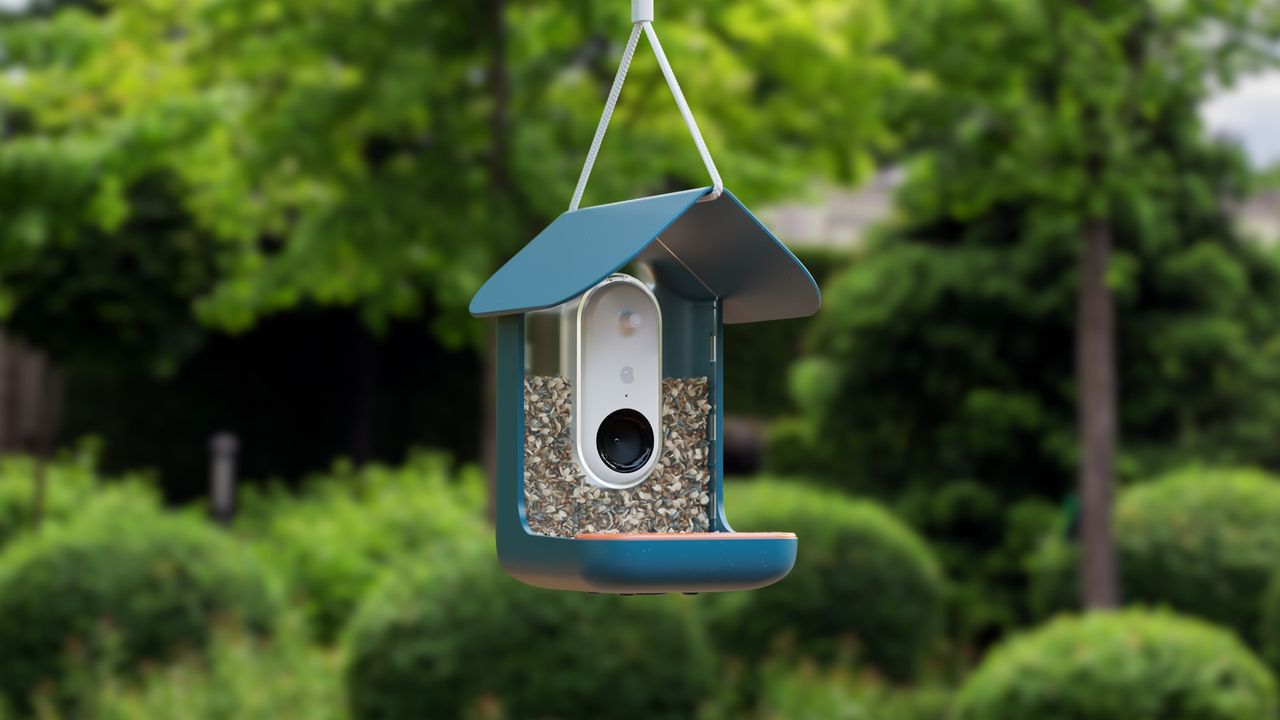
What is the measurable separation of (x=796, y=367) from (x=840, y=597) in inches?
171

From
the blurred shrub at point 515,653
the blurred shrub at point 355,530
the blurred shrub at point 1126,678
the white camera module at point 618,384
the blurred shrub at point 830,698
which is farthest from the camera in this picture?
the blurred shrub at point 355,530

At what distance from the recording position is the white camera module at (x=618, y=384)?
3027mm

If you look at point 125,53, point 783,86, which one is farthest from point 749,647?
point 125,53

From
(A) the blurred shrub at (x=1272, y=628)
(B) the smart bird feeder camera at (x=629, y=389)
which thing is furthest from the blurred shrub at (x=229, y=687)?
(B) the smart bird feeder camera at (x=629, y=389)

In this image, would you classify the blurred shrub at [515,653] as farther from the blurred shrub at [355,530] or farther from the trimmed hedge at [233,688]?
the blurred shrub at [355,530]

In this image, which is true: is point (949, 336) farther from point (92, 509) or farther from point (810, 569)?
point (92, 509)

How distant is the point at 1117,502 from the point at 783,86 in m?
3.34

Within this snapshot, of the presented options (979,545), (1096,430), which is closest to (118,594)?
(1096,430)

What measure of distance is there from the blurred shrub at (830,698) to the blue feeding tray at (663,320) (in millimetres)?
4898

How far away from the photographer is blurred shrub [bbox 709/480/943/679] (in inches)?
Answer: 371

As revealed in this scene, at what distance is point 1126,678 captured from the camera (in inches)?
294

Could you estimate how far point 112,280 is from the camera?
12.9 meters

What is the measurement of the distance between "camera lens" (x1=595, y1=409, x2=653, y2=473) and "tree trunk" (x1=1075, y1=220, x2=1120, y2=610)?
652 cm

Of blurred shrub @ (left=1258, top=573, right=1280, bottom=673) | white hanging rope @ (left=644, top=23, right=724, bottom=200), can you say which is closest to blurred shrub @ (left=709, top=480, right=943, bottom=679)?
blurred shrub @ (left=1258, top=573, right=1280, bottom=673)
